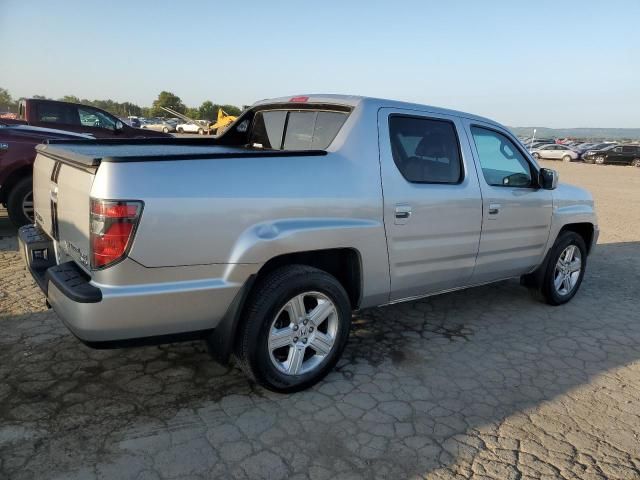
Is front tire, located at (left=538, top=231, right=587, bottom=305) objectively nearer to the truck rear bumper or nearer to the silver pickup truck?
the silver pickup truck

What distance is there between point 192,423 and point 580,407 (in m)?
2.36

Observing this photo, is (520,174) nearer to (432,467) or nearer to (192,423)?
(432,467)

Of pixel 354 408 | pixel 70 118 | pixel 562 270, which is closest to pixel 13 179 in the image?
pixel 70 118

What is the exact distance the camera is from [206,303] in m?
2.76

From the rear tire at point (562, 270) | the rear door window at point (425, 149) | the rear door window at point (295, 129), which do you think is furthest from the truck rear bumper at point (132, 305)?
the rear tire at point (562, 270)

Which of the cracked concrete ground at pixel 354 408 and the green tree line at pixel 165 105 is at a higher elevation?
the green tree line at pixel 165 105

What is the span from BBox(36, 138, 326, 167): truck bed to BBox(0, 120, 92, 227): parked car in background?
9.40ft

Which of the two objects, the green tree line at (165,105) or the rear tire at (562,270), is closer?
the rear tire at (562,270)

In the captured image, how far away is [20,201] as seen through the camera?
21.7ft

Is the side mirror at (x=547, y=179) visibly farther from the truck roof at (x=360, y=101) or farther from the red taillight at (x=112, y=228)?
the red taillight at (x=112, y=228)

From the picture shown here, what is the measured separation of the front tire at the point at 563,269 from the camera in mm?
4996

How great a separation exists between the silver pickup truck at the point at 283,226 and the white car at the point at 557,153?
39380 millimetres

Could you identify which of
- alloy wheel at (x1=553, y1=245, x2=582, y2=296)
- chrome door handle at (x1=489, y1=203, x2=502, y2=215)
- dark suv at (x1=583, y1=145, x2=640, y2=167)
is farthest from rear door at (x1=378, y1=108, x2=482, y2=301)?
dark suv at (x1=583, y1=145, x2=640, y2=167)

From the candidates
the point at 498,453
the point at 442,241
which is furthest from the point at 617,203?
the point at 498,453
